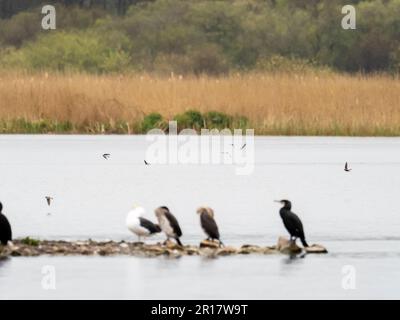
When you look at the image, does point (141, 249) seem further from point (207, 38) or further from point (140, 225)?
point (207, 38)

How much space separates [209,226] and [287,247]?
31.3 inches

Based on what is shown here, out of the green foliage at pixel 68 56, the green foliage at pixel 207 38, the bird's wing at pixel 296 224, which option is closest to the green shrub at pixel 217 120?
the green foliage at pixel 68 56

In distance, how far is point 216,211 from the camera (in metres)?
17.9

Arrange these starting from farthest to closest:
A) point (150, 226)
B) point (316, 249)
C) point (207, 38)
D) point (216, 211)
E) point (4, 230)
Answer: point (207, 38)
point (216, 211)
point (150, 226)
point (316, 249)
point (4, 230)

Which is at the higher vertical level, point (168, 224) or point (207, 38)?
point (207, 38)

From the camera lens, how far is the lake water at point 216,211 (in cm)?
1185

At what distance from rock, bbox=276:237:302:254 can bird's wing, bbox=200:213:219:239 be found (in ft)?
2.05

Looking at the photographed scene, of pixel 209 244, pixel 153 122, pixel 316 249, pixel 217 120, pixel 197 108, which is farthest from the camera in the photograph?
pixel 197 108

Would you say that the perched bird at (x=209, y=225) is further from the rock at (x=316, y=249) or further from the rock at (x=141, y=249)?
the rock at (x=316, y=249)

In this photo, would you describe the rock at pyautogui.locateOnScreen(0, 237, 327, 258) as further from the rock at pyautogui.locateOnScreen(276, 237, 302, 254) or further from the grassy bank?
the grassy bank

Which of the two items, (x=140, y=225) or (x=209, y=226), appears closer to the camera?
(x=209, y=226)

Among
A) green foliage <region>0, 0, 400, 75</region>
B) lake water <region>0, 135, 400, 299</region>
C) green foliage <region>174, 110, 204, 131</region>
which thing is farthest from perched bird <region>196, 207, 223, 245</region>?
green foliage <region>0, 0, 400, 75</region>

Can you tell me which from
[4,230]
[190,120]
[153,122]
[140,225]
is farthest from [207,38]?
[4,230]

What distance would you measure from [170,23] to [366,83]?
2437 cm
